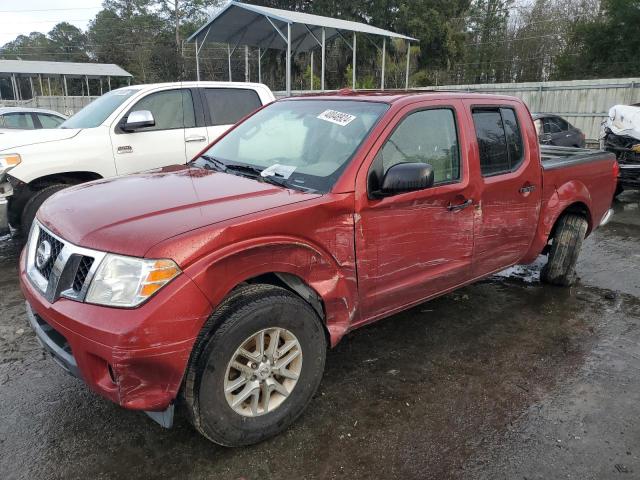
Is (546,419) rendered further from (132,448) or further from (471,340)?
(132,448)

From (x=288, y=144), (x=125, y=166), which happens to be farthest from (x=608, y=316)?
(x=125, y=166)

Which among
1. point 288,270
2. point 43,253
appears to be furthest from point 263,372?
point 43,253

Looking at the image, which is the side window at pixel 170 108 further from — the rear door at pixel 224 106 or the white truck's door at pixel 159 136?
the rear door at pixel 224 106

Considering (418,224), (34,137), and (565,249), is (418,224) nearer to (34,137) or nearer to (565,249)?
(565,249)

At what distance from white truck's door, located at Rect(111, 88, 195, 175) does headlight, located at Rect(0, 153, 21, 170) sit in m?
0.99

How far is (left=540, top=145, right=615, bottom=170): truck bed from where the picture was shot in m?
4.42

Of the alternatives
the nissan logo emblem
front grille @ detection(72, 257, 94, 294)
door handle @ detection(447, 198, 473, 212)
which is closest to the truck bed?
door handle @ detection(447, 198, 473, 212)

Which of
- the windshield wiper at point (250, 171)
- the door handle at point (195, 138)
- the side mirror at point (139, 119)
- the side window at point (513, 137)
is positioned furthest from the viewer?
the door handle at point (195, 138)

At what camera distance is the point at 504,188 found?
377 centimetres

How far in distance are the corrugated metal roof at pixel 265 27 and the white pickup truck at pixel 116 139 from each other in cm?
1038

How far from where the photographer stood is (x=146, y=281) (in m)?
A: 2.16

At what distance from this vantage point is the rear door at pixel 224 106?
6633 mm

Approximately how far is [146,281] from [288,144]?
5.08 feet

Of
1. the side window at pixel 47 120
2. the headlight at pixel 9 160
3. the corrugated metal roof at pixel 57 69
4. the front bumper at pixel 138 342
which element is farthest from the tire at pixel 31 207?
the corrugated metal roof at pixel 57 69
